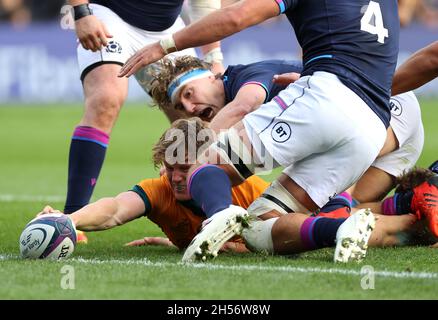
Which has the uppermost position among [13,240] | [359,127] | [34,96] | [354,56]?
[354,56]

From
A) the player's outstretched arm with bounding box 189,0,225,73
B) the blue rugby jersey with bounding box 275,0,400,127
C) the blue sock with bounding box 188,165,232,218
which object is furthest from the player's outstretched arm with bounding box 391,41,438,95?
the player's outstretched arm with bounding box 189,0,225,73

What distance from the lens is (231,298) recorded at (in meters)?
3.65

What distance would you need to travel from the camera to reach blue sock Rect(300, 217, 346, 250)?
4625 millimetres

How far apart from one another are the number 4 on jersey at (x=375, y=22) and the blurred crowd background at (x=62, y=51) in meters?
12.8

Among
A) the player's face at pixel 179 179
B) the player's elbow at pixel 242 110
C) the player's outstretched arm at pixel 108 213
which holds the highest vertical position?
the player's elbow at pixel 242 110

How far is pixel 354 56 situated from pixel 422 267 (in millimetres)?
1194

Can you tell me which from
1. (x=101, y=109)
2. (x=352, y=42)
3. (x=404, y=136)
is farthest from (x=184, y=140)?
(x=404, y=136)

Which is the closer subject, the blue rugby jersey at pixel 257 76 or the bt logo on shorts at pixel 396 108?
the blue rugby jersey at pixel 257 76

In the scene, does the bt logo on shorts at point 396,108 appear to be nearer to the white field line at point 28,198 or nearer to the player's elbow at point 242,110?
the player's elbow at point 242,110

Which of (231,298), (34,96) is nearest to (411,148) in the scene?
(231,298)

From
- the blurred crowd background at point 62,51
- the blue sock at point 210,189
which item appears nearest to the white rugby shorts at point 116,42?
the blue sock at point 210,189

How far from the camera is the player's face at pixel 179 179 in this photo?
509 cm

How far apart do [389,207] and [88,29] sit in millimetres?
2200
